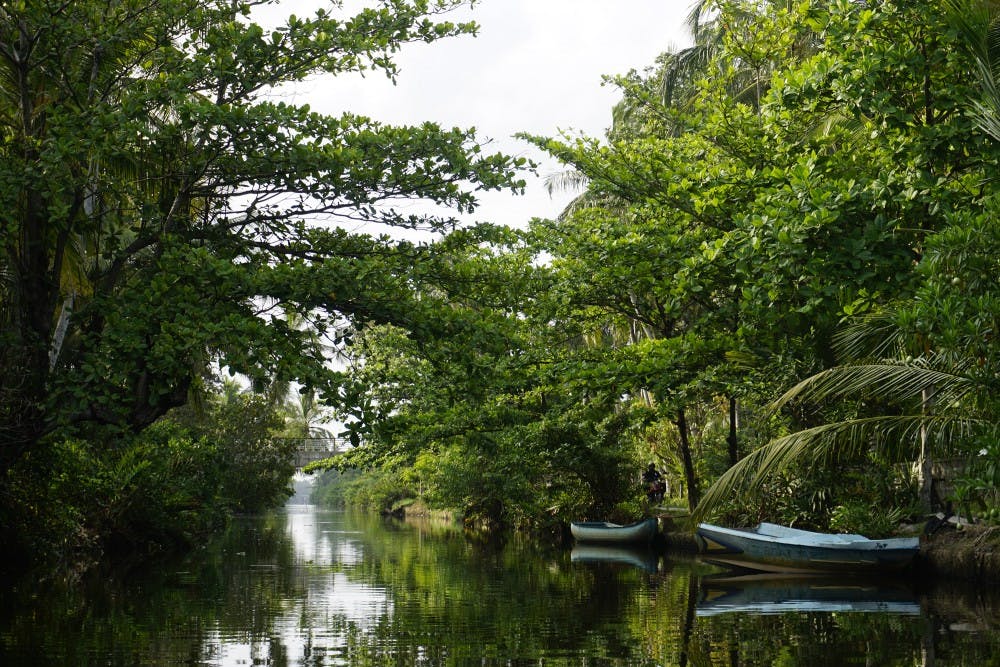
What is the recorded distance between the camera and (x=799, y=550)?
15086 millimetres

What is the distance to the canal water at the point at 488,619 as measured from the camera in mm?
7570

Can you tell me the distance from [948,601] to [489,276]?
685 cm

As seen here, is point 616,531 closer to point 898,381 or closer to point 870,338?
point 870,338

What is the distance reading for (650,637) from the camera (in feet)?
28.3

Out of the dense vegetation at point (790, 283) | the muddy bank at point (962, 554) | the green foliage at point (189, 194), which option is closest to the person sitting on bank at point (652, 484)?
the dense vegetation at point (790, 283)

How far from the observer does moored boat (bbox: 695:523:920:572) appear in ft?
46.4

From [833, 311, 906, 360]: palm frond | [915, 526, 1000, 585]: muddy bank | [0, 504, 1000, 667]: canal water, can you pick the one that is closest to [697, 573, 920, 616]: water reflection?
[0, 504, 1000, 667]: canal water

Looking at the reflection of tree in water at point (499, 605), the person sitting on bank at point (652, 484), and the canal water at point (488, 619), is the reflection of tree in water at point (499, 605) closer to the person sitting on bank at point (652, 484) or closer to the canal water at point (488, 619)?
the canal water at point (488, 619)

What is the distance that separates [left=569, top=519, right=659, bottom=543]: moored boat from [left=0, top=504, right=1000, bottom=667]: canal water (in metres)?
5.88

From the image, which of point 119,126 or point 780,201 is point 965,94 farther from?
point 119,126

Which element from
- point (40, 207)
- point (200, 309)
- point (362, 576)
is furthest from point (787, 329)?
point (40, 207)

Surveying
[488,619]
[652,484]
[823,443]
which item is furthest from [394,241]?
[652,484]

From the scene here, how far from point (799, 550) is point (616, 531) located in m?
8.76

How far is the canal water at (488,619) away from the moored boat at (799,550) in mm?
358
